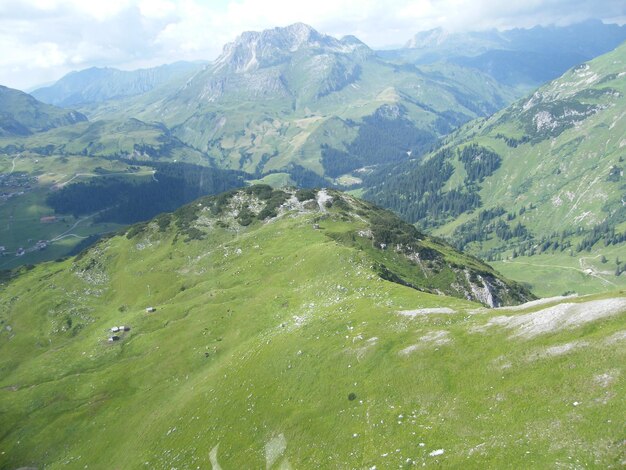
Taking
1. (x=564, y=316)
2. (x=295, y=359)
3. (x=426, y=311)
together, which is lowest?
(x=295, y=359)

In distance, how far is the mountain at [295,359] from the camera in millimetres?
39375

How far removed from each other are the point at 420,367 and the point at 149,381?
6136 centimetres

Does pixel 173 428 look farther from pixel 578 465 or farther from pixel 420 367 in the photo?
pixel 578 465

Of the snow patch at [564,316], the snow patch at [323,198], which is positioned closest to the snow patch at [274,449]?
the snow patch at [564,316]

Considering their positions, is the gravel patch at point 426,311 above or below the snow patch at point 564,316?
below

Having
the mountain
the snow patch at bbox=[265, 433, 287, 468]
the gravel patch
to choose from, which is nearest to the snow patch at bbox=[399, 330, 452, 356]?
the mountain

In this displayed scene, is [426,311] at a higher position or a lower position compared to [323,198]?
lower

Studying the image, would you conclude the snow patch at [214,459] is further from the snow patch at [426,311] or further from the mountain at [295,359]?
the snow patch at [426,311]

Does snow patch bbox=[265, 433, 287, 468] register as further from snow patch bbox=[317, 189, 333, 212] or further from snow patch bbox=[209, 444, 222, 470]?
snow patch bbox=[317, 189, 333, 212]

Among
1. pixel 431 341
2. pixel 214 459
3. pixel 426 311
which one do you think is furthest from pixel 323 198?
pixel 214 459

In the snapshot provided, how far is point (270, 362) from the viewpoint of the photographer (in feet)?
234

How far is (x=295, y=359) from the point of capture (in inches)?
2687

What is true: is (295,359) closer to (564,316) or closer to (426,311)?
(426,311)

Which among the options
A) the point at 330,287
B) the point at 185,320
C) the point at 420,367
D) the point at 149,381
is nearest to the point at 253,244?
the point at 185,320
